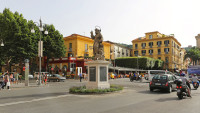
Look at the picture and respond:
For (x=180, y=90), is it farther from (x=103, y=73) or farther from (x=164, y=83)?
(x=103, y=73)

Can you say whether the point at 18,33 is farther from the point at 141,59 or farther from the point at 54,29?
the point at 141,59

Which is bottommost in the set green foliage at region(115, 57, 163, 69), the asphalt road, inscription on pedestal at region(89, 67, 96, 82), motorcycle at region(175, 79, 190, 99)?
the asphalt road

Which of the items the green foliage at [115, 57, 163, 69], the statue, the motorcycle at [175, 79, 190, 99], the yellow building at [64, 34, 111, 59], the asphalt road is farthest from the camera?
the green foliage at [115, 57, 163, 69]

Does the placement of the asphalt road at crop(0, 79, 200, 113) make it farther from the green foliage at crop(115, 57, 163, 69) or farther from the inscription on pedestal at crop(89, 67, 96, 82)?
the green foliage at crop(115, 57, 163, 69)

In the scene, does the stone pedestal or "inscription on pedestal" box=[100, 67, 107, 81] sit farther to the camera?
"inscription on pedestal" box=[100, 67, 107, 81]

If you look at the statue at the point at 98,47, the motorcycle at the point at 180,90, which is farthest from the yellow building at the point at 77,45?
the motorcycle at the point at 180,90

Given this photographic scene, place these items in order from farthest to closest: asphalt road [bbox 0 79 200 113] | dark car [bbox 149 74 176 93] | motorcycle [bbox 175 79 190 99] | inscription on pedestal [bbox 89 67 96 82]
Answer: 1. dark car [bbox 149 74 176 93]
2. inscription on pedestal [bbox 89 67 96 82]
3. motorcycle [bbox 175 79 190 99]
4. asphalt road [bbox 0 79 200 113]

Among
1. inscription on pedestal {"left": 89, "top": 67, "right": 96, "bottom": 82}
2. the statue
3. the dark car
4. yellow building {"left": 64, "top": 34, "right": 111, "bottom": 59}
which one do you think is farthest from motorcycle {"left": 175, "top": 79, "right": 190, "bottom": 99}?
yellow building {"left": 64, "top": 34, "right": 111, "bottom": 59}

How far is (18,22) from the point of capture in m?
34.6

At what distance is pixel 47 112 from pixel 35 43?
104ft

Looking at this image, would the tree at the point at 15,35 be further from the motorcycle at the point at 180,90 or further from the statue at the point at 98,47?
the motorcycle at the point at 180,90

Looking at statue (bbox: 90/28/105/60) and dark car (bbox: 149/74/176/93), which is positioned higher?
statue (bbox: 90/28/105/60)

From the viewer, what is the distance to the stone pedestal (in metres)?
13.6

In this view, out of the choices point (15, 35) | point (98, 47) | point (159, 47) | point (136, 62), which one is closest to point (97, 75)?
point (98, 47)
